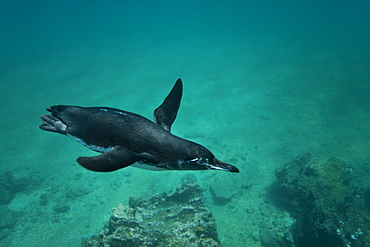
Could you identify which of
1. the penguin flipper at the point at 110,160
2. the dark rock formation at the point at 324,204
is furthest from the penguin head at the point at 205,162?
the dark rock formation at the point at 324,204

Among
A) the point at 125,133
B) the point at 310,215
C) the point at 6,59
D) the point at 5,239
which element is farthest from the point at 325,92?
the point at 6,59

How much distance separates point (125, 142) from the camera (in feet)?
8.19

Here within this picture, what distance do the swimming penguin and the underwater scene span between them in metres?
0.02

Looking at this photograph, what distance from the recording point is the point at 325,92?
2145 centimetres

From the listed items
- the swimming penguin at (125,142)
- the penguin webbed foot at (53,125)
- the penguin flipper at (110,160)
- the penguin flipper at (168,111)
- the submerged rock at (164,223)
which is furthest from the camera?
the submerged rock at (164,223)

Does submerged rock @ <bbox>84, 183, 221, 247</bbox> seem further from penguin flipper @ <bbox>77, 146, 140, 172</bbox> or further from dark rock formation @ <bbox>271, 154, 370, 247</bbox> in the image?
penguin flipper @ <bbox>77, 146, 140, 172</bbox>

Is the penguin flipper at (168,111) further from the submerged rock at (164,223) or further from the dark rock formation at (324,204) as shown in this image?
the dark rock formation at (324,204)

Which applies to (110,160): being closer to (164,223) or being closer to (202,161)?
(202,161)

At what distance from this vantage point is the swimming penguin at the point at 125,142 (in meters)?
2.31

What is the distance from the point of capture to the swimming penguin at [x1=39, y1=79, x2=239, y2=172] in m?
2.31

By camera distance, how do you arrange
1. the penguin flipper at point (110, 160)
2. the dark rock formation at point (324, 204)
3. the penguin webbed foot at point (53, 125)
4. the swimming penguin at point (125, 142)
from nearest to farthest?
the penguin flipper at point (110, 160) → the swimming penguin at point (125, 142) → the penguin webbed foot at point (53, 125) → the dark rock formation at point (324, 204)

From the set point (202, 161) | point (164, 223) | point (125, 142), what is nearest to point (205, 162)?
point (202, 161)

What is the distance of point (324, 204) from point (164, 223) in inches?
267

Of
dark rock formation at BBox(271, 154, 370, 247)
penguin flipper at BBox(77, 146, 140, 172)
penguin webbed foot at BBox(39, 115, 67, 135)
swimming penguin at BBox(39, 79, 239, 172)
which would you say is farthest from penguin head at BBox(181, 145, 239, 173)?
dark rock formation at BBox(271, 154, 370, 247)
